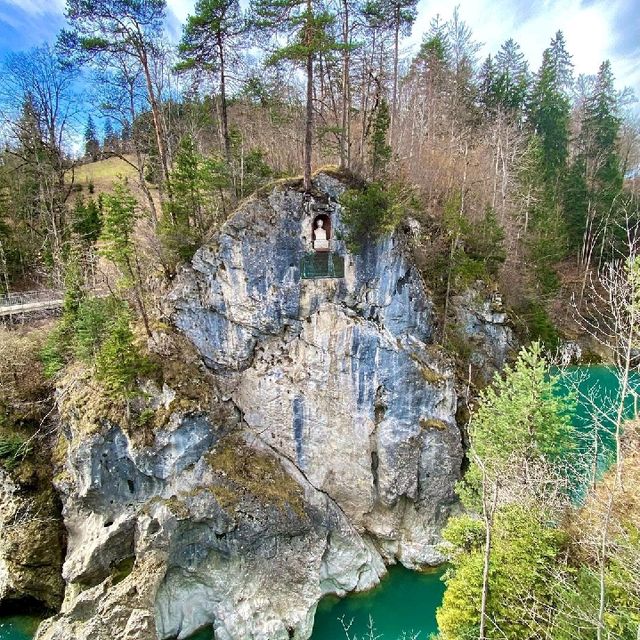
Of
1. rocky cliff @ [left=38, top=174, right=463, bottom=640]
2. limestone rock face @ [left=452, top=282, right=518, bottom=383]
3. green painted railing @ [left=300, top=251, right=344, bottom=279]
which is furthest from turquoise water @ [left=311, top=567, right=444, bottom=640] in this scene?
green painted railing @ [left=300, top=251, right=344, bottom=279]

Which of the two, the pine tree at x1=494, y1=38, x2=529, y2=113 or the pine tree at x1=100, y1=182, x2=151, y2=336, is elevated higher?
the pine tree at x1=494, y1=38, x2=529, y2=113

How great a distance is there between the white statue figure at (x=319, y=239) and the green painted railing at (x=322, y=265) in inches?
12.4

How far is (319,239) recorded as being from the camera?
48.3ft

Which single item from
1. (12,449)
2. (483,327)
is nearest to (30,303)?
(12,449)

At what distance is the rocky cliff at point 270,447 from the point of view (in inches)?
532

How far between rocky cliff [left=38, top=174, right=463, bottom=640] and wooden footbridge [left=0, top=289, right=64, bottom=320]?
6.90 m

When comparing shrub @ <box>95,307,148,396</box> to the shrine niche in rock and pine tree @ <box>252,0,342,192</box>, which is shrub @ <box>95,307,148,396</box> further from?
pine tree @ <box>252,0,342,192</box>

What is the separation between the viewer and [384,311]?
1552 centimetres

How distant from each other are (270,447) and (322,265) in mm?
7436

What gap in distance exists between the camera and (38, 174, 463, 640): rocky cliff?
13.5 m

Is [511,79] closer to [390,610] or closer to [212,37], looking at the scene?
[212,37]

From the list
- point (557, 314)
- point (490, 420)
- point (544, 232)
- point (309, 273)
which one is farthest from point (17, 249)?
point (557, 314)

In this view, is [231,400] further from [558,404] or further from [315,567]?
[558,404]

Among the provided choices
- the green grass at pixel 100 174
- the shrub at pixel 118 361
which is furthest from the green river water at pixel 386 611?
the green grass at pixel 100 174
